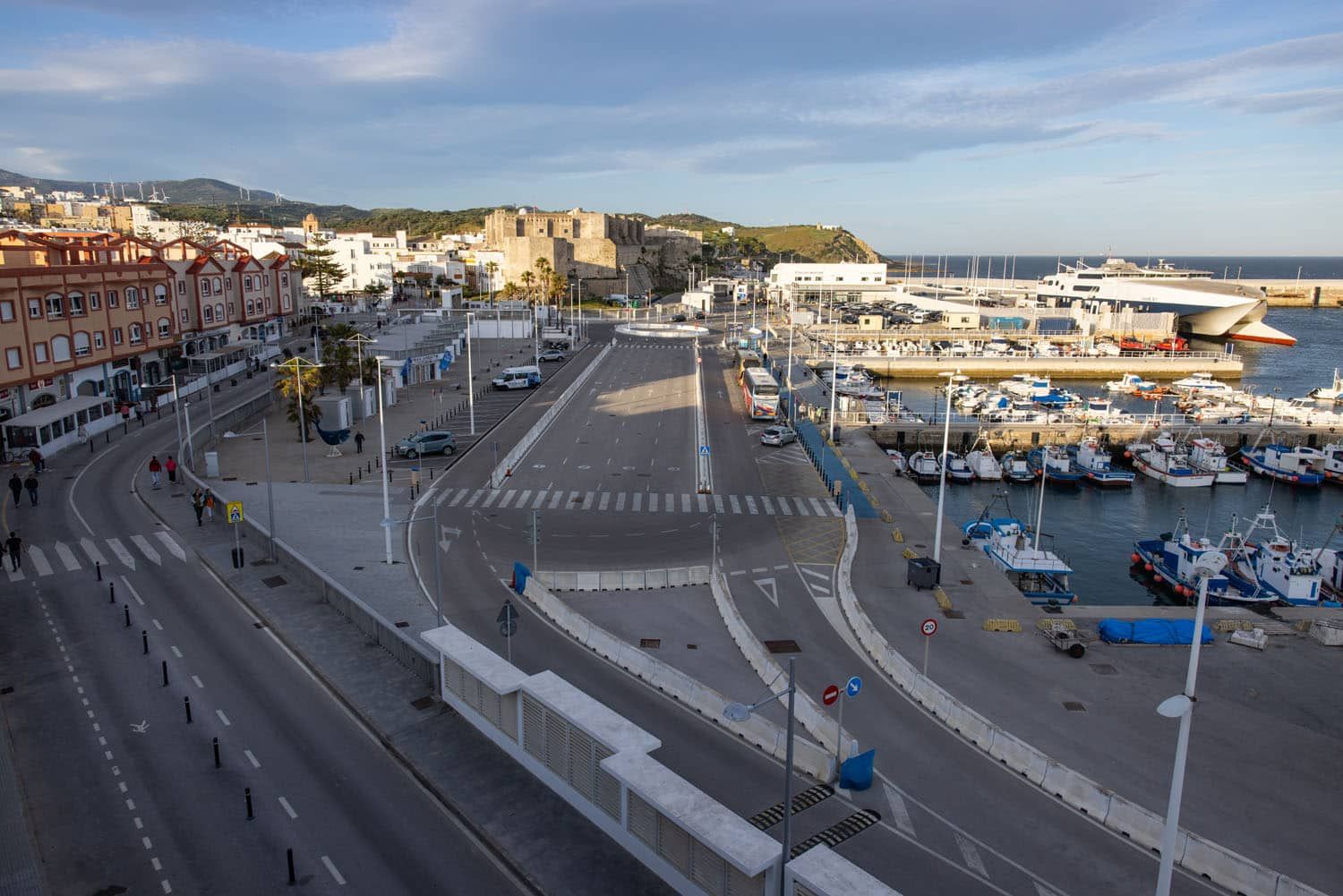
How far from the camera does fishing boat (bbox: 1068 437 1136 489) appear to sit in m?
58.1

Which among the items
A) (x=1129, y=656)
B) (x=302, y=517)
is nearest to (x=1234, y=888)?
(x=1129, y=656)

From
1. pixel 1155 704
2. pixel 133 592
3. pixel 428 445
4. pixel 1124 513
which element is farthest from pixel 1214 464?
pixel 133 592

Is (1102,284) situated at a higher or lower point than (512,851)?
higher

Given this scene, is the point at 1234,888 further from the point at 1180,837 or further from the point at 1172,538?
the point at 1172,538

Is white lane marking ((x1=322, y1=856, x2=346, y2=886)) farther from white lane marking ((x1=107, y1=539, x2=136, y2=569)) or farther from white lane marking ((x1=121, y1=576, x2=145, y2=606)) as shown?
white lane marking ((x1=107, y1=539, x2=136, y2=569))

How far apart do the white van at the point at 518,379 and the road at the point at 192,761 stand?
46.2 meters

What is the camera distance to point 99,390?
57.7 metres

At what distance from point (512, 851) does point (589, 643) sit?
930cm

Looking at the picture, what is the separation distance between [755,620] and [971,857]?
1196cm

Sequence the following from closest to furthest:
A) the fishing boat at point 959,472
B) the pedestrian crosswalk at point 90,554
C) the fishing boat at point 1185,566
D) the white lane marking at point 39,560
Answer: the white lane marking at point 39,560 < the pedestrian crosswalk at point 90,554 < the fishing boat at point 1185,566 < the fishing boat at point 959,472

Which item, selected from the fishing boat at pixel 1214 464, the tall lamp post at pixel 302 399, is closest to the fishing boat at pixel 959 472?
the fishing boat at pixel 1214 464

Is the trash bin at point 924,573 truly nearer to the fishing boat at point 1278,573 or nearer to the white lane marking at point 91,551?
the fishing boat at point 1278,573

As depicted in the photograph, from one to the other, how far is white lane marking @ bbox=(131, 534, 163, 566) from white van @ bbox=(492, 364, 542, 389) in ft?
137

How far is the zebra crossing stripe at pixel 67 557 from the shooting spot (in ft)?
100
